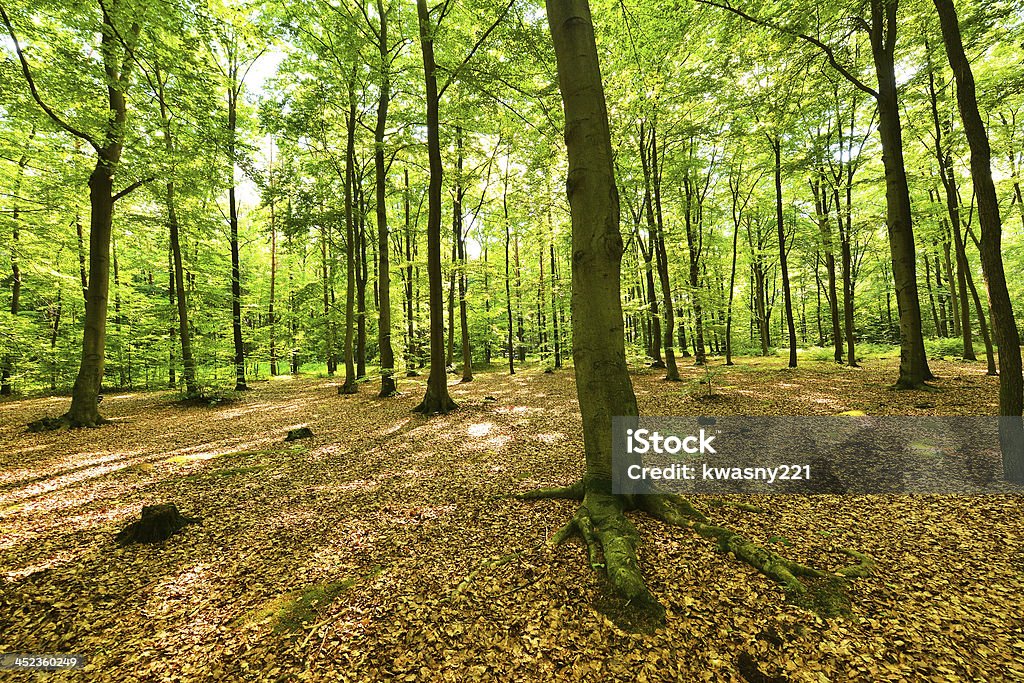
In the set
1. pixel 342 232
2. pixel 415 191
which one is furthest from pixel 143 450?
pixel 415 191

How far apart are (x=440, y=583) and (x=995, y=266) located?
7.27m

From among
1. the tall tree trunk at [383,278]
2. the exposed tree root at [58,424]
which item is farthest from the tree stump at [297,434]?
the exposed tree root at [58,424]

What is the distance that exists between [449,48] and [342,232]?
11709 millimetres

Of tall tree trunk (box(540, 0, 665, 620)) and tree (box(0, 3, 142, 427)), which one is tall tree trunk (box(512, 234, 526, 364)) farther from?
tall tree trunk (box(540, 0, 665, 620))

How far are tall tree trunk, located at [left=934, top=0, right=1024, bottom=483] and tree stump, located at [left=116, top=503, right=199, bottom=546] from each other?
31.1 feet

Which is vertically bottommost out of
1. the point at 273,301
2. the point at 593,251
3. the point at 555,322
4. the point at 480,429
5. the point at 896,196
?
the point at 480,429

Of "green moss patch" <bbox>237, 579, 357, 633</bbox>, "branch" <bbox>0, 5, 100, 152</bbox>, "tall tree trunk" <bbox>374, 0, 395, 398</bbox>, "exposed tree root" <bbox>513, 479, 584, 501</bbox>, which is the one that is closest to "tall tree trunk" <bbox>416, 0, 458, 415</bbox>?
"tall tree trunk" <bbox>374, 0, 395, 398</bbox>

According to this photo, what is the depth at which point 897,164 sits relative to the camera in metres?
9.18

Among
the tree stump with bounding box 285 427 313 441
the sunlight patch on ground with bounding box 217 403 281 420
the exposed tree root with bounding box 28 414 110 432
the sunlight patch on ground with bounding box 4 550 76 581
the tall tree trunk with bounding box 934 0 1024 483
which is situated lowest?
the sunlight patch on ground with bounding box 4 550 76 581

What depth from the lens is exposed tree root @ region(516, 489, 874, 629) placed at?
2.80m

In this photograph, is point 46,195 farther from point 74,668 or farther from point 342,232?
point 74,668

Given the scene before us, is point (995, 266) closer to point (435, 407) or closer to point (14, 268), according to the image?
point (435, 407)

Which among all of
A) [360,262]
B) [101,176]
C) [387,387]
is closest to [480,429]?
[387,387]

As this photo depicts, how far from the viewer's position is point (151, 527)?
12.6 feet
